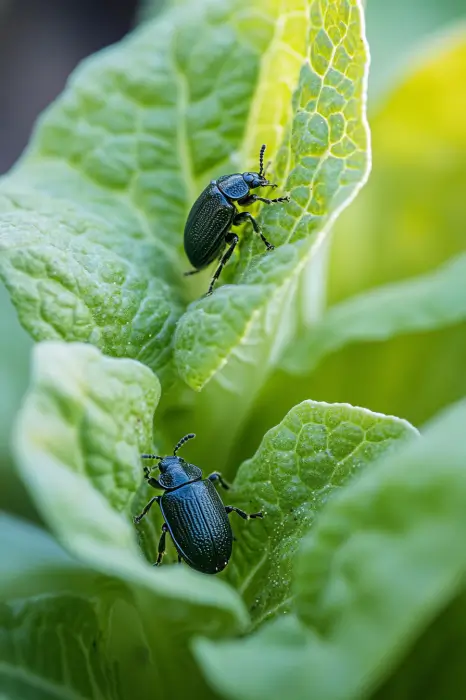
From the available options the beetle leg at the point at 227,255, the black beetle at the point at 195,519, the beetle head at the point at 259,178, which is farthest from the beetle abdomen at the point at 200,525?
the beetle head at the point at 259,178

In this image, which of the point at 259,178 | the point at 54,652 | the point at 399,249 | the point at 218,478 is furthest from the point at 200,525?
the point at 399,249

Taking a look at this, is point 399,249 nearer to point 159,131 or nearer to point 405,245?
point 405,245

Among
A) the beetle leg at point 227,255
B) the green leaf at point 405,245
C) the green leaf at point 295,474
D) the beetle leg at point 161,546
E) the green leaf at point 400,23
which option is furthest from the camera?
the green leaf at point 400,23

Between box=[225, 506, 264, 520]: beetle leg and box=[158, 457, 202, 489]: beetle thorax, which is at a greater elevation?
box=[158, 457, 202, 489]: beetle thorax

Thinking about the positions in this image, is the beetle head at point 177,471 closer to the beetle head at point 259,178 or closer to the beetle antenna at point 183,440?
the beetle antenna at point 183,440

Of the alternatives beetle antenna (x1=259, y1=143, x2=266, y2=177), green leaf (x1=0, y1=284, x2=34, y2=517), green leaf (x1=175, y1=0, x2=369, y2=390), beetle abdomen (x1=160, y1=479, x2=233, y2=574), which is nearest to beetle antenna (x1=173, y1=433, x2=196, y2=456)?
beetle abdomen (x1=160, y1=479, x2=233, y2=574)

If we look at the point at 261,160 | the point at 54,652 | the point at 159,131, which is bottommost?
the point at 54,652

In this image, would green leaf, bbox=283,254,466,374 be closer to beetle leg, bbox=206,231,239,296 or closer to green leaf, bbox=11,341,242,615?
beetle leg, bbox=206,231,239,296
